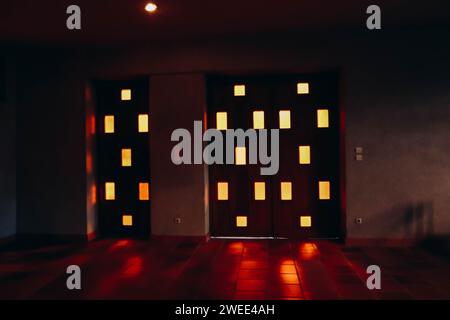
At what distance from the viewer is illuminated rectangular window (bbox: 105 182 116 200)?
589 cm

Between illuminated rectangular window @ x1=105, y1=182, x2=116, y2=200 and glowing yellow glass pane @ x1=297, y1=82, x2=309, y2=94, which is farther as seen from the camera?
illuminated rectangular window @ x1=105, y1=182, x2=116, y2=200

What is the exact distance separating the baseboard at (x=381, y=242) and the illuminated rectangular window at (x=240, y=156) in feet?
6.03

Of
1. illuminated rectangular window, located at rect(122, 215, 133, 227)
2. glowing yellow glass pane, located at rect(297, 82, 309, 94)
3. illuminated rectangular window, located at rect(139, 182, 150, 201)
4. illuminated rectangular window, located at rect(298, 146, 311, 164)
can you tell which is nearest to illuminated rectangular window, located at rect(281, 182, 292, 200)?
illuminated rectangular window, located at rect(298, 146, 311, 164)

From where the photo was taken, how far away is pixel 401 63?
5074 millimetres

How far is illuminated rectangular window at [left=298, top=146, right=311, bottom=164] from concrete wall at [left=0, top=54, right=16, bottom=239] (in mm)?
4348

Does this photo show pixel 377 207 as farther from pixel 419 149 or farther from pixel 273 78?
pixel 273 78

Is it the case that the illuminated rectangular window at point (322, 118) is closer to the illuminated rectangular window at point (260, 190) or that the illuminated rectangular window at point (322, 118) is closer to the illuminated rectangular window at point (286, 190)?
the illuminated rectangular window at point (286, 190)

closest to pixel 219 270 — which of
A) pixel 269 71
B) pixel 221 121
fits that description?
pixel 221 121

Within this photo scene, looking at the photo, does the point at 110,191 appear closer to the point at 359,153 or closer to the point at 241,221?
the point at 241,221

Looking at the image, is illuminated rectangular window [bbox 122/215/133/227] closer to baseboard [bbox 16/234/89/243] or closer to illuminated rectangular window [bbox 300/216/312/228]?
baseboard [bbox 16/234/89/243]

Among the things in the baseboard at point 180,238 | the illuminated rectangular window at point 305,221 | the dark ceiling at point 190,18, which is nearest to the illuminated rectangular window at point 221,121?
the dark ceiling at point 190,18

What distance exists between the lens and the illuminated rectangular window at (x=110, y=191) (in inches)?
232

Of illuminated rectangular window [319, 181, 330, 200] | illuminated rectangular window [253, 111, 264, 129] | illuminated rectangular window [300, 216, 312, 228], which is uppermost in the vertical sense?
illuminated rectangular window [253, 111, 264, 129]

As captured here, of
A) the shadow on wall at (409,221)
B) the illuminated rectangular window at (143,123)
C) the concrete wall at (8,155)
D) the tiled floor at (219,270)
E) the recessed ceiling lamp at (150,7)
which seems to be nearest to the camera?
the tiled floor at (219,270)
